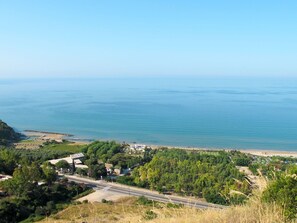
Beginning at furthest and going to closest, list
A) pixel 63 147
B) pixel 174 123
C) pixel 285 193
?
pixel 174 123 < pixel 63 147 < pixel 285 193

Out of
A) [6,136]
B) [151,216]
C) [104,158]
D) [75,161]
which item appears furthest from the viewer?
[6,136]

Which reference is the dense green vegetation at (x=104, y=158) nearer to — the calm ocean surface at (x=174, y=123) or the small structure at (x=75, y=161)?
the small structure at (x=75, y=161)

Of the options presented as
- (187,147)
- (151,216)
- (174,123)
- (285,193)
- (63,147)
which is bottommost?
(187,147)

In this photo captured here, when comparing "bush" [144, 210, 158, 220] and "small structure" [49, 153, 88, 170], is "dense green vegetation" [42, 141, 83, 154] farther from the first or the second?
"bush" [144, 210, 158, 220]

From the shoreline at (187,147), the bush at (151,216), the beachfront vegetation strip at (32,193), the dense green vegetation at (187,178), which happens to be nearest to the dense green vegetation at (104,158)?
the dense green vegetation at (187,178)

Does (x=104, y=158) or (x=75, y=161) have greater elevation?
(x=75, y=161)

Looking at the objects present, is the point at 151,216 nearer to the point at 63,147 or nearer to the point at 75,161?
the point at 75,161

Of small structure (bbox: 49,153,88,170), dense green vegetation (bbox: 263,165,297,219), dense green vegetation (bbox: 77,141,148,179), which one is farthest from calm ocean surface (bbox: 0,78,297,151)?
dense green vegetation (bbox: 263,165,297,219)

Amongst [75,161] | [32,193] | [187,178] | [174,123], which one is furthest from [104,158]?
[174,123]

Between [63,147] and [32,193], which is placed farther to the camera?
[63,147]

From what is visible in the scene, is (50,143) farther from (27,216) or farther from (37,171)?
(27,216)

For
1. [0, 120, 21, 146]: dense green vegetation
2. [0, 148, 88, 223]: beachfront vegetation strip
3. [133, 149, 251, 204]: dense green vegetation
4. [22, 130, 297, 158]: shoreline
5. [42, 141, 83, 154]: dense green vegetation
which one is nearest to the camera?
[0, 148, 88, 223]: beachfront vegetation strip
